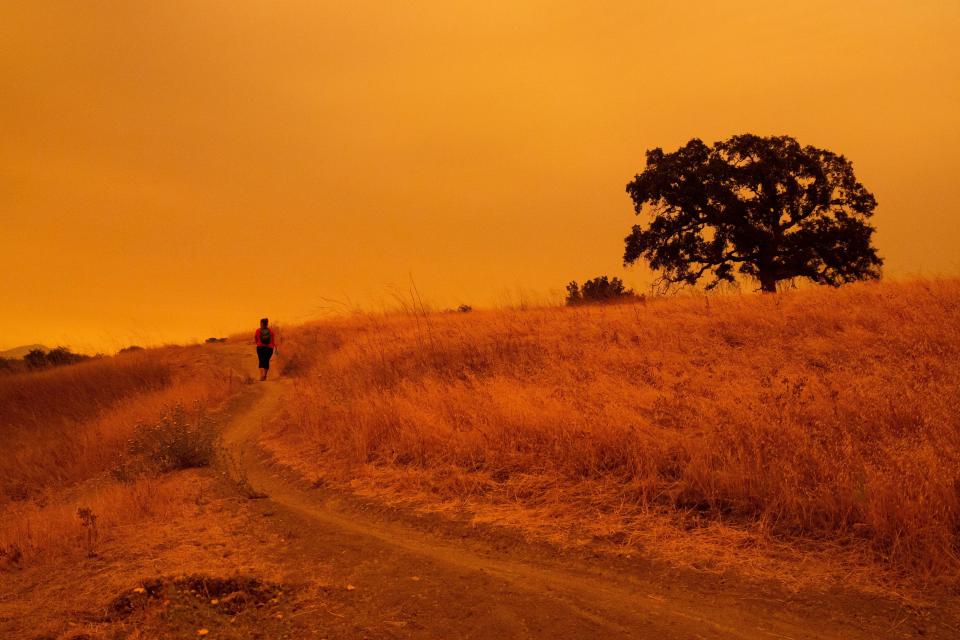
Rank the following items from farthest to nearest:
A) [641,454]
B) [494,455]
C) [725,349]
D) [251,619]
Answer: [725,349], [494,455], [641,454], [251,619]

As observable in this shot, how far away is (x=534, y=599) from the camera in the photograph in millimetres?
4422

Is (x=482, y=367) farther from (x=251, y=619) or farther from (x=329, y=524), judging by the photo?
(x=251, y=619)

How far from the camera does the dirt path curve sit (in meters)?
4.03

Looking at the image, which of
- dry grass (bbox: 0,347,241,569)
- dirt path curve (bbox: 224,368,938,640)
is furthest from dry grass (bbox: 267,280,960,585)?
dry grass (bbox: 0,347,241,569)

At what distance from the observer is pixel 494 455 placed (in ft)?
24.7

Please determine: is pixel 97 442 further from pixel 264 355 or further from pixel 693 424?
pixel 693 424

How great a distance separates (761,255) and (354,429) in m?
21.6

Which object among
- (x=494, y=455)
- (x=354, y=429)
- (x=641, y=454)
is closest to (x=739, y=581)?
(x=641, y=454)

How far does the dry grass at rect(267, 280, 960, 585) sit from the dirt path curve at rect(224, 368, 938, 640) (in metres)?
0.69

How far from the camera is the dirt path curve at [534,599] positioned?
4027 mm

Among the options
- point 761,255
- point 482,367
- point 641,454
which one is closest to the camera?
point 641,454

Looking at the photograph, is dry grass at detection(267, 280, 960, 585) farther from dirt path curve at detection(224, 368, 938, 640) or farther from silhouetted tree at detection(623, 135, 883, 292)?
silhouetted tree at detection(623, 135, 883, 292)

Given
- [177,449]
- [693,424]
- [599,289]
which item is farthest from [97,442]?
[599,289]

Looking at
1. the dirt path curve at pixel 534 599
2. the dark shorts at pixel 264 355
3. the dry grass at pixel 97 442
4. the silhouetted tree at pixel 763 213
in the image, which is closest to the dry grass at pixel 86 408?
the dry grass at pixel 97 442
